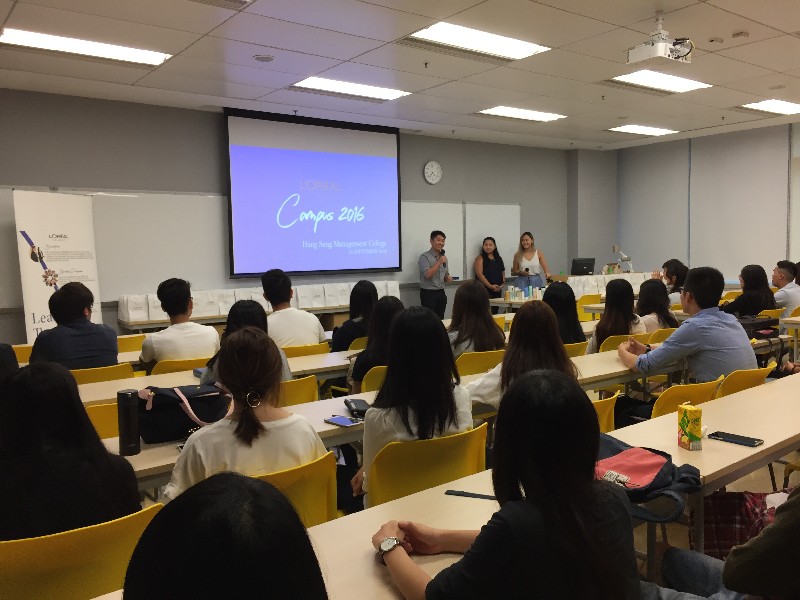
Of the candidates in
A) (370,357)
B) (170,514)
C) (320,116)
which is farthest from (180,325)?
(320,116)

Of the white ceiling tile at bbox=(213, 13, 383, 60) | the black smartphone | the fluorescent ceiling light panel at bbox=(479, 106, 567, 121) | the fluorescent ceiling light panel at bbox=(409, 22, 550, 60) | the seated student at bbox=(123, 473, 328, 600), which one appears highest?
the fluorescent ceiling light panel at bbox=(479, 106, 567, 121)

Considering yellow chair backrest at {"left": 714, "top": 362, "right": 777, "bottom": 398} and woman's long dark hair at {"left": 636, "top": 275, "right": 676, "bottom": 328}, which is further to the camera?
woman's long dark hair at {"left": 636, "top": 275, "right": 676, "bottom": 328}

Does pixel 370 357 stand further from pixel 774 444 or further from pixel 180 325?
pixel 774 444

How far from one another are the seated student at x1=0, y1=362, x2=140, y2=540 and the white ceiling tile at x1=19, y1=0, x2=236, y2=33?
321cm

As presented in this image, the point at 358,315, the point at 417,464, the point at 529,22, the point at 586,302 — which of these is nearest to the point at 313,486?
the point at 417,464

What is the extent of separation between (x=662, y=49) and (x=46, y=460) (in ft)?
14.8

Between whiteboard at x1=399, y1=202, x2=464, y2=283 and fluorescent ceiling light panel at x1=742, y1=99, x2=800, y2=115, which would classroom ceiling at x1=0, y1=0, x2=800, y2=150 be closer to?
fluorescent ceiling light panel at x1=742, y1=99, x2=800, y2=115

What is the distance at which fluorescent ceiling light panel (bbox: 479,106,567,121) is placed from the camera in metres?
7.64

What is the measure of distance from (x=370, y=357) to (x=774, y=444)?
6.47 ft

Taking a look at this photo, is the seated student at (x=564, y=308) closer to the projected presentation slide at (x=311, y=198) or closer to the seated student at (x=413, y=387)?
the seated student at (x=413, y=387)

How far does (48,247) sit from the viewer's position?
6.23m

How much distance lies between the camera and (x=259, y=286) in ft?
25.5

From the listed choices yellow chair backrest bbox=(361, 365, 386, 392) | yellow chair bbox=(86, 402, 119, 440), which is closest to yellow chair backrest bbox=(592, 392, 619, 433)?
yellow chair backrest bbox=(361, 365, 386, 392)

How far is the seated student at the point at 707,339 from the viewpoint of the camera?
11.1ft
